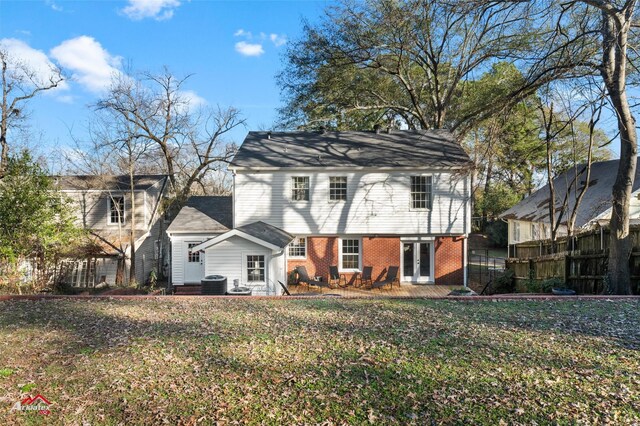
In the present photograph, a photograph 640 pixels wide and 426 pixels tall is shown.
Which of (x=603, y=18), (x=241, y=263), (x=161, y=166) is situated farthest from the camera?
(x=161, y=166)

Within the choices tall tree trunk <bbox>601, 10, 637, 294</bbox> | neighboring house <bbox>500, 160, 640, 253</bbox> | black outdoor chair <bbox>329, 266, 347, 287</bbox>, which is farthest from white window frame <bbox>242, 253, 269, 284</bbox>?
neighboring house <bbox>500, 160, 640, 253</bbox>

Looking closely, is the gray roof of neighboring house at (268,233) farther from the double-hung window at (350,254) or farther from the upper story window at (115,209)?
the upper story window at (115,209)

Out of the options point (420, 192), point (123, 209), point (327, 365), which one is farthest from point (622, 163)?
point (123, 209)

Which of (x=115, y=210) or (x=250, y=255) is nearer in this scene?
(x=250, y=255)

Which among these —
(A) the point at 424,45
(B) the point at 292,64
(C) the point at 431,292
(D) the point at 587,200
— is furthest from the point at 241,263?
(D) the point at 587,200

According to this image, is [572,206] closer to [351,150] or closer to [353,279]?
[351,150]

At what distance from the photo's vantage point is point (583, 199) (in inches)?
909

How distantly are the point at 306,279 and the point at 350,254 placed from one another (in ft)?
7.68

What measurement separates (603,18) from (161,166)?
2574 centimetres

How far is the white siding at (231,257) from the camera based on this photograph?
1518 cm

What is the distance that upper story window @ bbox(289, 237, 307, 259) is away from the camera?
17.7 metres

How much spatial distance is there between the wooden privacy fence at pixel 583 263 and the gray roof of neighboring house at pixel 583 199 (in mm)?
4522

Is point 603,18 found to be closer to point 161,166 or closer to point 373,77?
point 373,77

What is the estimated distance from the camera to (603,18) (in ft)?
35.1
